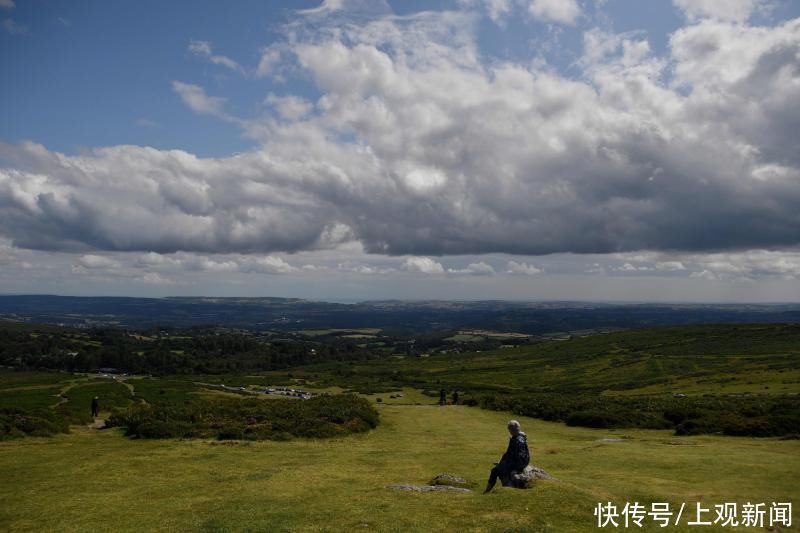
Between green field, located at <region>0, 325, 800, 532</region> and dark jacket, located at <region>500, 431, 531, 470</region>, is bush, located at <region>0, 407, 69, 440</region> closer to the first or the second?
green field, located at <region>0, 325, 800, 532</region>

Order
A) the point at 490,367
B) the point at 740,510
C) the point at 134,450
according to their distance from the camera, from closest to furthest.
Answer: the point at 740,510
the point at 134,450
the point at 490,367

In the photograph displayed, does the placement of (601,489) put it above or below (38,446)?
above

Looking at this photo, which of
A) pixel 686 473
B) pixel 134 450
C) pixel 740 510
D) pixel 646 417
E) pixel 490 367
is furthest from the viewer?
pixel 490 367

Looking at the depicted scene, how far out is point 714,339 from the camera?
171125 millimetres

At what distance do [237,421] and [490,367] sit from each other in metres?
139

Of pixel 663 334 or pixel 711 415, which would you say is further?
pixel 663 334

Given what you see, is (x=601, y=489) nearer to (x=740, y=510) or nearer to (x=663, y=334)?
(x=740, y=510)

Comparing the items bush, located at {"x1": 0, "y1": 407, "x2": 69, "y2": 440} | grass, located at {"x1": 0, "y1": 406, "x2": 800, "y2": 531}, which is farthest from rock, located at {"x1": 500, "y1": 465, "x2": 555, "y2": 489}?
bush, located at {"x1": 0, "y1": 407, "x2": 69, "y2": 440}

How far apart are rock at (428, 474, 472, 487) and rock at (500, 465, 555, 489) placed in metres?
2.83

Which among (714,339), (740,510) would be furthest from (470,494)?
(714,339)

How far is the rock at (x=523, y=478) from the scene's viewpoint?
2092 centimetres

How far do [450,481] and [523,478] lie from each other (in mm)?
4337

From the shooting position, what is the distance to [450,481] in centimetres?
2420

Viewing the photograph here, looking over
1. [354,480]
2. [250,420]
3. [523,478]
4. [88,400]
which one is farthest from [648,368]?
[523,478]
